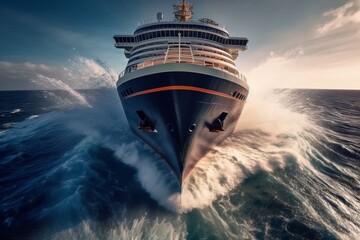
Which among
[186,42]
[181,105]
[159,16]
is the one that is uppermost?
[159,16]

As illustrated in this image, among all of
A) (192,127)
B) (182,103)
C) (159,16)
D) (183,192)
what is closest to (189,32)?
(159,16)

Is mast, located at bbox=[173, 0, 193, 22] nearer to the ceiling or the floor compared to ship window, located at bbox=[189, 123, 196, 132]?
nearer to the ceiling

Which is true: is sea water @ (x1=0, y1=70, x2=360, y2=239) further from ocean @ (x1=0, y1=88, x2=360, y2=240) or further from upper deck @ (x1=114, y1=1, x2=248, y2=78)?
upper deck @ (x1=114, y1=1, x2=248, y2=78)

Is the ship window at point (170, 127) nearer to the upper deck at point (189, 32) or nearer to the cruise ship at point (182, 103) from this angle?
the cruise ship at point (182, 103)

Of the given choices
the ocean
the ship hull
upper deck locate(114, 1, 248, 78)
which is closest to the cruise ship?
the ship hull

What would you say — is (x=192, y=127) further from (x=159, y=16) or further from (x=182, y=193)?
(x=159, y=16)
